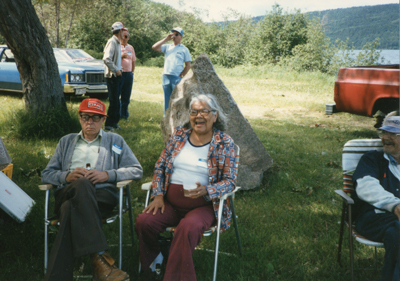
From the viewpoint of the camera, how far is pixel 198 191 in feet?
9.66

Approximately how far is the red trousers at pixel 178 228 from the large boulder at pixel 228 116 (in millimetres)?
1809

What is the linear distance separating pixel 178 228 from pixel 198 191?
35 centimetres

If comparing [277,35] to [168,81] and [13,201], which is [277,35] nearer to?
[168,81]

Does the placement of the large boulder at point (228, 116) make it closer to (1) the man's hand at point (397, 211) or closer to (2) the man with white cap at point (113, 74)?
(1) the man's hand at point (397, 211)

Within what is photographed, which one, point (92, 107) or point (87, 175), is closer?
point (87, 175)

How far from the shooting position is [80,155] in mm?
3365

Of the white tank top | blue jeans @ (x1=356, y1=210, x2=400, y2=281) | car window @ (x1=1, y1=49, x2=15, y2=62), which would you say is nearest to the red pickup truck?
Answer: blue jeans @ (x1=356, y1=210, x2=400, y2=281)

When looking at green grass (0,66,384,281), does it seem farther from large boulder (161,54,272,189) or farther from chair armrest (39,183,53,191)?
chair armrest (39,183,53,191)

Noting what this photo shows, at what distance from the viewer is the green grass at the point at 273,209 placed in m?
3.19

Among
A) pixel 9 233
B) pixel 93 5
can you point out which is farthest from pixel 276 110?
pixel 93 5

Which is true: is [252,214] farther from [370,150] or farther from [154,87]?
[154,87]

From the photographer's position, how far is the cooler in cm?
362

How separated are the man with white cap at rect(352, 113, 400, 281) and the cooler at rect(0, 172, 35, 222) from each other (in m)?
3.30

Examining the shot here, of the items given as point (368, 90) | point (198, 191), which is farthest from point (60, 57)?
point (198, 191)
